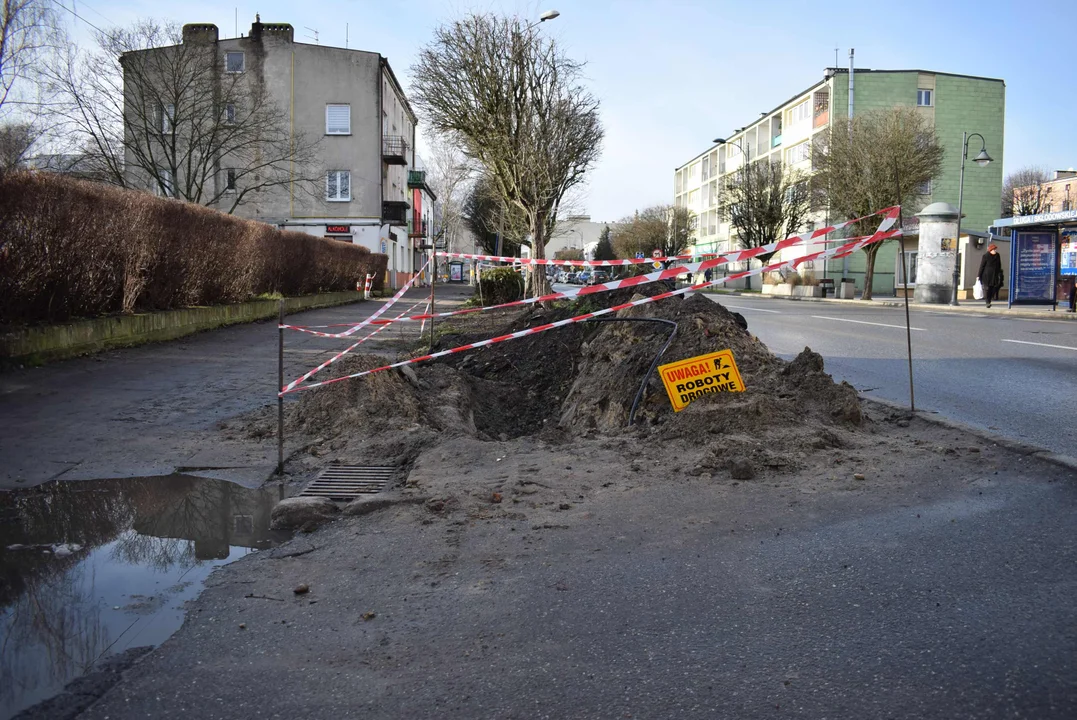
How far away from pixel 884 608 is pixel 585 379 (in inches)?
214

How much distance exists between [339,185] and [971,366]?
141 ft

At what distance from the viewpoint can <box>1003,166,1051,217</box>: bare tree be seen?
74.8 metres

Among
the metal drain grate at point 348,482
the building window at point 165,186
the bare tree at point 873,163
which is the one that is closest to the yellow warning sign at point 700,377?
the metal drain grate at point 348,482

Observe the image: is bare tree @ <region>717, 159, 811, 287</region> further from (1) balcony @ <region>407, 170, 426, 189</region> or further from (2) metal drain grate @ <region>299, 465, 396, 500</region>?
(2) metal drain grate @ <region>299, 465, 396, 500</region>

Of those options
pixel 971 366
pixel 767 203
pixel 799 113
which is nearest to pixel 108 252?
pixel 971 366

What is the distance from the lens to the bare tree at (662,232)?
9075 cm

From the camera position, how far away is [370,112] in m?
48.8

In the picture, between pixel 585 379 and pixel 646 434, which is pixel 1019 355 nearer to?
pixel 585 379

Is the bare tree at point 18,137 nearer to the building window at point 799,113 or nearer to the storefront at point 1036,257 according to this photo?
the storefront at point 1036,257

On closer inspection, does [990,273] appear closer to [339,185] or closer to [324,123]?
[339,185]

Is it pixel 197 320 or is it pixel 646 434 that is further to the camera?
pixel 197 320

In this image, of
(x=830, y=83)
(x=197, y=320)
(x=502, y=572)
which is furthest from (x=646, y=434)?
(x=830, y=83)

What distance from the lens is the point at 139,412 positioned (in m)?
8.12

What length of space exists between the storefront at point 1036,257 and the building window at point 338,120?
35244 millimetres
